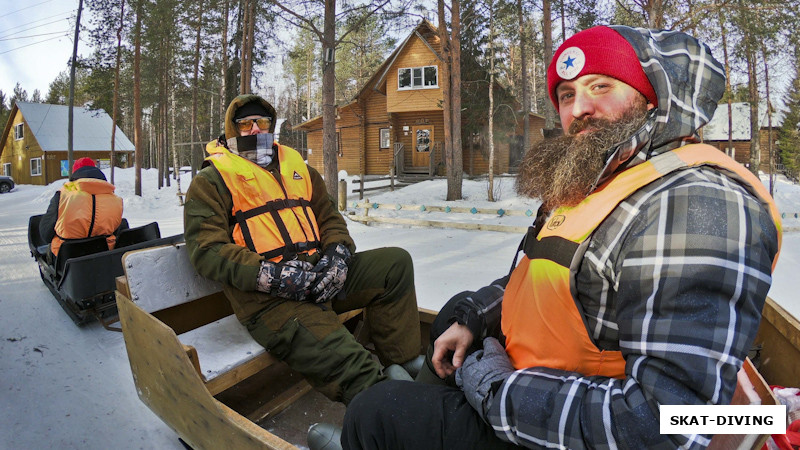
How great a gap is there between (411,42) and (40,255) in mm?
18769

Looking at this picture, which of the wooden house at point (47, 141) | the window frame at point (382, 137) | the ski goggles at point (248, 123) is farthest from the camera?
the wooden house at point (47, 141)

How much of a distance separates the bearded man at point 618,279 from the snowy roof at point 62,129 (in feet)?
117

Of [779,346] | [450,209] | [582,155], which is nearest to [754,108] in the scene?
[450,209]

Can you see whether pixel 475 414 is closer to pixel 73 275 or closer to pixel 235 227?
pixel 235 227

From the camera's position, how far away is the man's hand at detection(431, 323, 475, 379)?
1.61 meters

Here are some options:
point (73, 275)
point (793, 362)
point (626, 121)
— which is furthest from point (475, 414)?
point (73, 275)

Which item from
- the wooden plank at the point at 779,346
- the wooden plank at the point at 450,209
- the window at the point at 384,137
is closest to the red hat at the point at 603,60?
the wooden plank at the point at 779,346

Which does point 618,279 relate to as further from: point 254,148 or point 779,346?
point 254,148

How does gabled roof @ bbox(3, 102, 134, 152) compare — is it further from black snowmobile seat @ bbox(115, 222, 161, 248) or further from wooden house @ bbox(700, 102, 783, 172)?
wooden house @ bbox(700, 102, 783, 172)

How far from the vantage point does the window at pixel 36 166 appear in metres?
30.9

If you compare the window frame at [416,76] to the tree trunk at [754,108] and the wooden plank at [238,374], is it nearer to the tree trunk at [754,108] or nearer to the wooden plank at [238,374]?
the tree trunk at [754,108]

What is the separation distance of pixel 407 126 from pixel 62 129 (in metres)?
26.0

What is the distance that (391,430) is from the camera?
4.38 ft

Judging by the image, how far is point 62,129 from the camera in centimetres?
3216
